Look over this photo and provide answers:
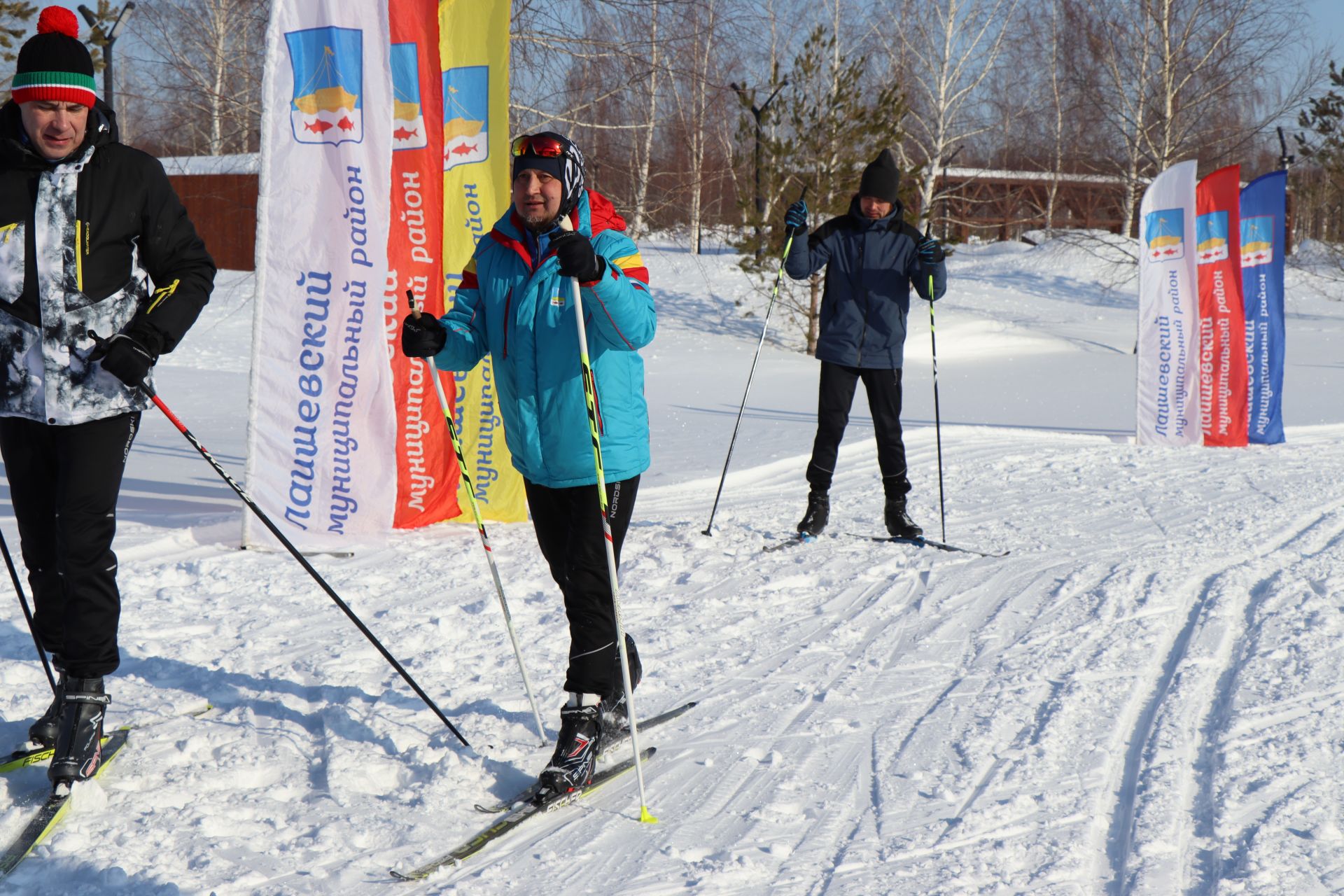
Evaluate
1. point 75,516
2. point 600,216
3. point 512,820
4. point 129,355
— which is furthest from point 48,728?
point 600,216

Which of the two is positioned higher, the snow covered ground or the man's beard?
the man's beard

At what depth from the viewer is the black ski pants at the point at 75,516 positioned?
2.92 meters

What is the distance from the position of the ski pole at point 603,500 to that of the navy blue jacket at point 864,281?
3.14 meters

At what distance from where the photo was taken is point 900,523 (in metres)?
6.12

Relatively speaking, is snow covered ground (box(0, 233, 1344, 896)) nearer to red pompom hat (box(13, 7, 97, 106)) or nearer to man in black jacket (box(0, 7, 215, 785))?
man in black jacket (box(0, 7, 215, 785))

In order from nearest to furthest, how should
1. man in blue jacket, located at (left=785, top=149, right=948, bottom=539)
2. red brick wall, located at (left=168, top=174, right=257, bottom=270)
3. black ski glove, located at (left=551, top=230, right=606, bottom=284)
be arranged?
black ski glove, located at (left=551, top=230, right=606, bottom=284)
man in blue jacket, located at (left=785, top=149, right=948, bottom=539)
red brick wall, located at (left=168, top=174, right=257, bottom=270)

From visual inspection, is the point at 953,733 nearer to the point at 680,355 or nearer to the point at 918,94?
the point at 680,355

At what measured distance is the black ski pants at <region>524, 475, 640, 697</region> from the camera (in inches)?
124

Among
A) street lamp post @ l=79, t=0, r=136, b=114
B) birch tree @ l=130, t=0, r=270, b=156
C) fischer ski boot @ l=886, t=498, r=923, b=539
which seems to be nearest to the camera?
fischer ski boot @ l=886, t=498, r=923, b=539

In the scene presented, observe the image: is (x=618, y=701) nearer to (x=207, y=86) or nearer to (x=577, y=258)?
(x=577, y=258)

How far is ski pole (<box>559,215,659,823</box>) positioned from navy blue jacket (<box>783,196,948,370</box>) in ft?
10.3

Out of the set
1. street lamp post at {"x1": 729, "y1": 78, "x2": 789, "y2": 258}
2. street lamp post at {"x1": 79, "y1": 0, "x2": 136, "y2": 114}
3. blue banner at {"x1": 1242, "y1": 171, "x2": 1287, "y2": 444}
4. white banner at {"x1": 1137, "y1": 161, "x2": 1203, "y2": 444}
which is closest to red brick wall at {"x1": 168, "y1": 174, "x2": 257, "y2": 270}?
street lamp post at {"x1": 79, "y1": 0, "x2": 136, "y2": 114}

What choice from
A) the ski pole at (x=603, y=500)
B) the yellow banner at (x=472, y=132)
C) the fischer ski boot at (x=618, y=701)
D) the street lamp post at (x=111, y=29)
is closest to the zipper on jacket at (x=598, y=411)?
the ski pole at (x=603, y=500)

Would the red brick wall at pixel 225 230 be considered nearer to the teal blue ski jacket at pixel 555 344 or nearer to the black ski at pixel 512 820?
the teal blue ski jacket at pixel 555 344
